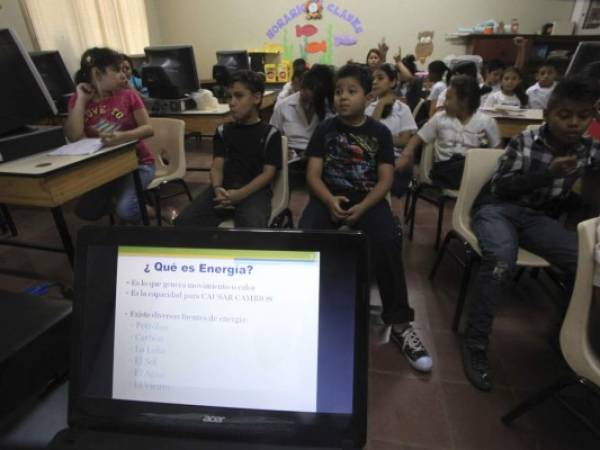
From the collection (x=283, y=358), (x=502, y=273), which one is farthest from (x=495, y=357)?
(x=283, y=358)

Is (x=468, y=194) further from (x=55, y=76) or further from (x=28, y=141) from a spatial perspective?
(x=55, y=76)

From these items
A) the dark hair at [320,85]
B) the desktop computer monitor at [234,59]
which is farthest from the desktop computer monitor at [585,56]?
the desktop computer monitor at [234,59]

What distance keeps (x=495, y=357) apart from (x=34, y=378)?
1.53 metres

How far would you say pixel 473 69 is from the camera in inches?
122

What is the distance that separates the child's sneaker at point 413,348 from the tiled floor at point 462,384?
0.12ft

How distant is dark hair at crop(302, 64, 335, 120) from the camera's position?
2.39 meters

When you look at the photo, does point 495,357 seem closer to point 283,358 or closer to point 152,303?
point 283,358

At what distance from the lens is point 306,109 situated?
2.53 metres

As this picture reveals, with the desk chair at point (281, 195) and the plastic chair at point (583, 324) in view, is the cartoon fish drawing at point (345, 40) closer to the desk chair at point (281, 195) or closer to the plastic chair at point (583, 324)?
the desk chair at point (281, 195)

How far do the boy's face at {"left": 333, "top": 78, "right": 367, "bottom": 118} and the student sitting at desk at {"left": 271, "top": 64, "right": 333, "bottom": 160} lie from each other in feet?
2.95

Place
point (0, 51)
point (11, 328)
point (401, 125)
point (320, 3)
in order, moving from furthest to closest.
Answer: point (320, 3)
point (401, 125)
point (0, 51)
point (11, 328)

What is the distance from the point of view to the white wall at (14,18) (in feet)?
11.4

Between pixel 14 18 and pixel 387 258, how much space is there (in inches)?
179

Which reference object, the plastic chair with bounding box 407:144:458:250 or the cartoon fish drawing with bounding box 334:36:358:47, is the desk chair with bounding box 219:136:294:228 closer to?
the plastic chair with bounding box 407:144:458:250
